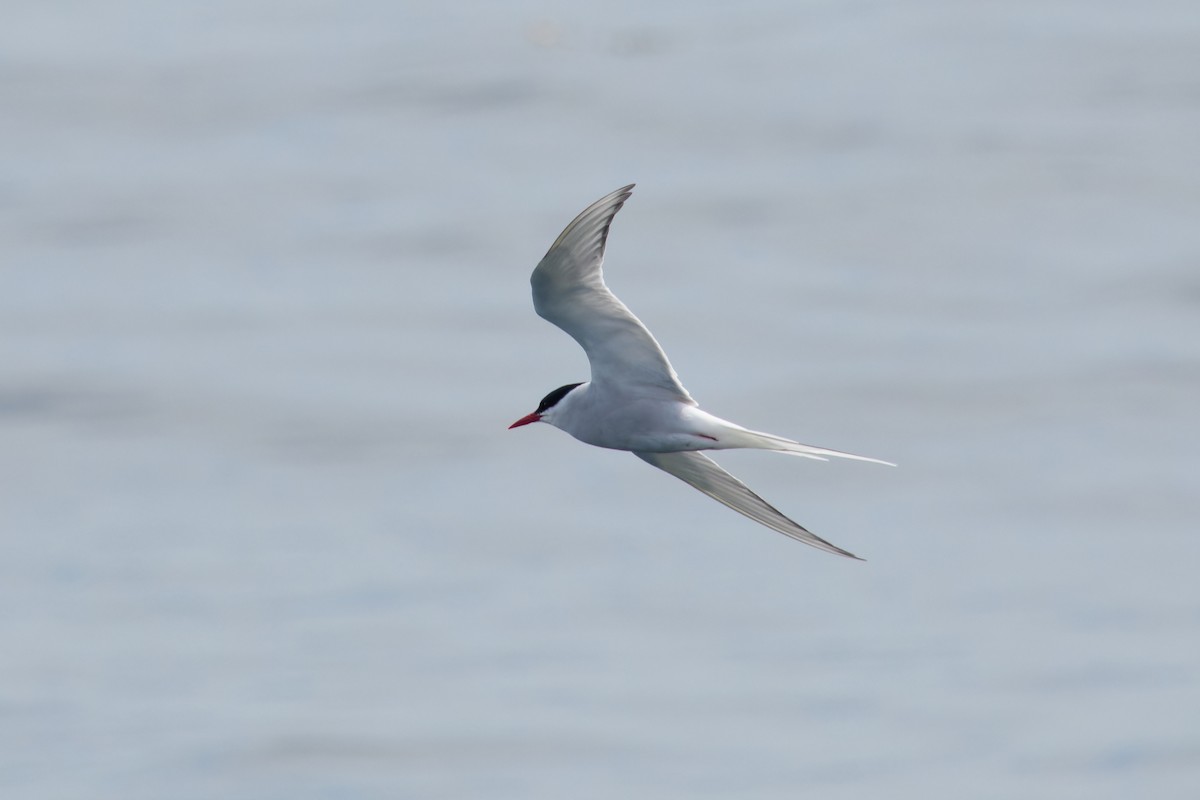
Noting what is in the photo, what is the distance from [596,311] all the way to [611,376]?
311 millimetres

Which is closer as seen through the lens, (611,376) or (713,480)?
(611,376)

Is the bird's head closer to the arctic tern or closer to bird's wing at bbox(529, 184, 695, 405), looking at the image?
the arctic tern

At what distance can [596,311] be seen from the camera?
29.4 feet

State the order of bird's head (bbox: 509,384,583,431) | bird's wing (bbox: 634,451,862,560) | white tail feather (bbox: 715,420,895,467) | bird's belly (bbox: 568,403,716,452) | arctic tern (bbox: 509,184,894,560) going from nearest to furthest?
white tail feather (bbox: 715,420,895,467), arctic tern (bbox: 509,184,894,560), bird's belly (bbox: 568,403,716,452), bird's head (bbox: 509,384,583,431), bird's wing (bbox: 634,451,862,560)

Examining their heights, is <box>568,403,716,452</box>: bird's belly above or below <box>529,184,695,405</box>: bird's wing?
below

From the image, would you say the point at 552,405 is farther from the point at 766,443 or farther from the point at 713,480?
the point at 766,443

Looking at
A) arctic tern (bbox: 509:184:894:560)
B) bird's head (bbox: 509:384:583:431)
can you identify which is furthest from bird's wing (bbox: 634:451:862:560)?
bird's head (bbox: 509:384:583:431)

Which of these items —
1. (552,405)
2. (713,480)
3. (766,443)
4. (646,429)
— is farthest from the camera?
(713,480)

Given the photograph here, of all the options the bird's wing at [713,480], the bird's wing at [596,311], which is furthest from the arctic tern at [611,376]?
the bird's wing at [713,480]

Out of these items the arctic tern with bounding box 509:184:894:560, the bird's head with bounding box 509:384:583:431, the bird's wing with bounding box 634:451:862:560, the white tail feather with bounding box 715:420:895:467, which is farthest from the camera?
the bird's wing with bounding box 634:451:862:560

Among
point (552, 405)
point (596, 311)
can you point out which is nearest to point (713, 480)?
point (552, 405)

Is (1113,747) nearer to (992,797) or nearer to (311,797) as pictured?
(992,797)

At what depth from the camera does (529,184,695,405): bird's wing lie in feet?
28.6

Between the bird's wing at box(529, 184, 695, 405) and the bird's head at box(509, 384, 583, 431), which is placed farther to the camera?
the bird's head at box(509, 384, 583, 431)
